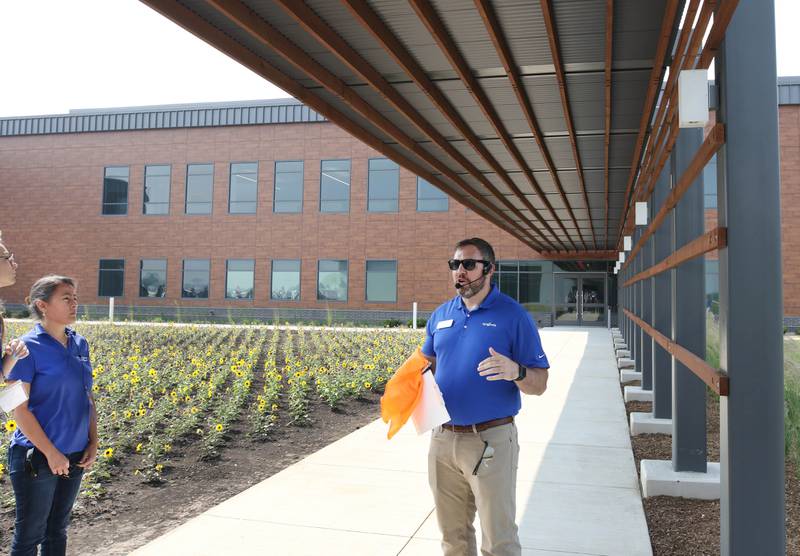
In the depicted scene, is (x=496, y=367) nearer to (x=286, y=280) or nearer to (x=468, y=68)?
(x=468, y=68)

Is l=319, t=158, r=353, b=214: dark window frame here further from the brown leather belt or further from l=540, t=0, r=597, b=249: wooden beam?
the brown leather belt

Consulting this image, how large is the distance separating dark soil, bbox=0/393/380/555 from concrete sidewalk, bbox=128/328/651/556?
25 cm

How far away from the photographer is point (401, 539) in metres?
4.82

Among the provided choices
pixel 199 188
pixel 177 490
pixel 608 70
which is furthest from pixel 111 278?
pixel 608 70

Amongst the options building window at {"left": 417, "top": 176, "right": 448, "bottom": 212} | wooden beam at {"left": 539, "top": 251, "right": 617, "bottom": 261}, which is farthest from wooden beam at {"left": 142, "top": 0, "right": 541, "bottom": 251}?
building window at {"left": 417, "top": 176, "right": 448, "bottom": 212}

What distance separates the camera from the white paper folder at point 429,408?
11.1 ft

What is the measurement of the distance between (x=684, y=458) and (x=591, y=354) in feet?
43.9

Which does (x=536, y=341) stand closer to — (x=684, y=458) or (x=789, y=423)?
(x=684, y=458)

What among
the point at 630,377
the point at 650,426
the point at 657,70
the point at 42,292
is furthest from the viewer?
the point at 630,377

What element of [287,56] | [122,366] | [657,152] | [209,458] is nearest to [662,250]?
[657,152]

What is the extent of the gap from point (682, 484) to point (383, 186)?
29715mm

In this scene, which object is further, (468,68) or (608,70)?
(468,68)

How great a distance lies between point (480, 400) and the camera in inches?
134

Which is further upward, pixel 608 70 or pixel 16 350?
pixel 608 70
